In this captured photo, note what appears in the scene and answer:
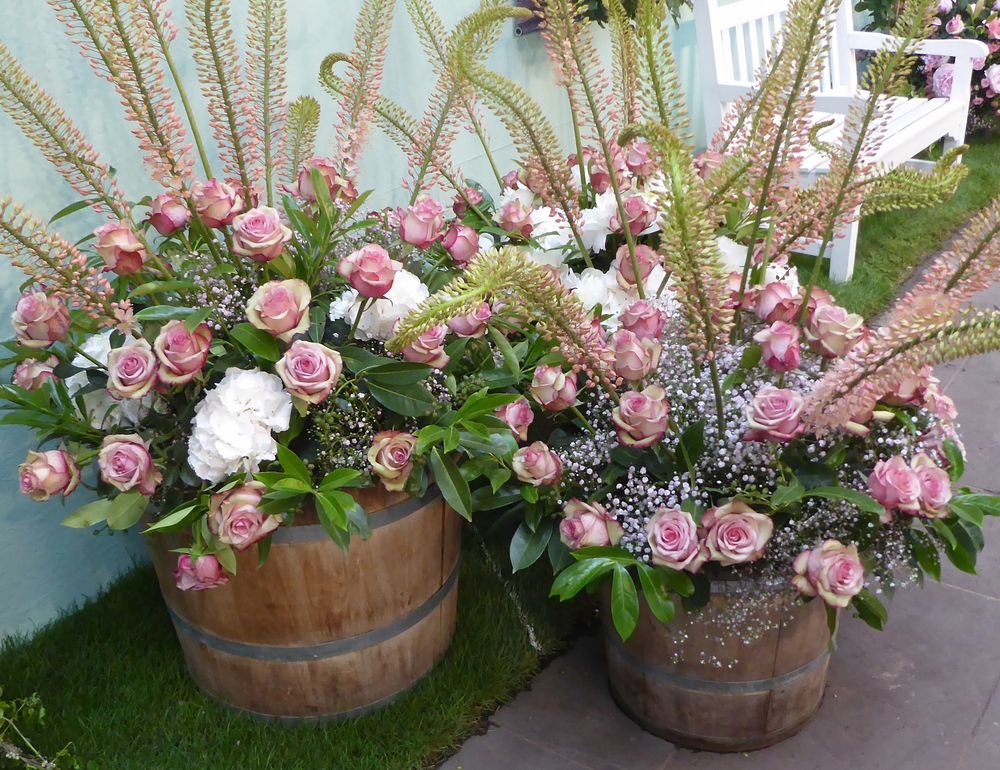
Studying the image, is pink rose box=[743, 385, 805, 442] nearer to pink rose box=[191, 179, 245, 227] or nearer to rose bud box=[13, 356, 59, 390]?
pink rose box=[191, 179, 245, 227]

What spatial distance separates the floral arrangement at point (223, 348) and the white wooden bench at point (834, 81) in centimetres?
214

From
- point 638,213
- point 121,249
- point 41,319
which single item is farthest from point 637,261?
point 41,319

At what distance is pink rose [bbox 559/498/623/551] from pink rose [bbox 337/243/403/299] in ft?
1.65

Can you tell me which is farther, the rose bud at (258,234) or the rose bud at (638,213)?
the rose bud at (638,213)

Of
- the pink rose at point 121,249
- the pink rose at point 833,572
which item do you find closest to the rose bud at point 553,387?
the pink rose at point 833,572

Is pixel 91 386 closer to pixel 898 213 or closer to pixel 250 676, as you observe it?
pixel 250 676

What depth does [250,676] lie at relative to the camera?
1938mm

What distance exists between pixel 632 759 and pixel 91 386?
4.18 feet

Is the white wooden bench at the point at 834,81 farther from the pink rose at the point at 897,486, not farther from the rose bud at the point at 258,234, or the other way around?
the rose bud at the point at 258,234

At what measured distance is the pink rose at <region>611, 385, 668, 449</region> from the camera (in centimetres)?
161

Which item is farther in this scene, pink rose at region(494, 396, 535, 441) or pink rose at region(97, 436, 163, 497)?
pink rose at region(494, 396, 535, 441)

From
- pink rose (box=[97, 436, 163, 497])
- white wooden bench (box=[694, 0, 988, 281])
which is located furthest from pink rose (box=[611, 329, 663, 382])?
white wooden bench (box=[694, 0, 988, 281])

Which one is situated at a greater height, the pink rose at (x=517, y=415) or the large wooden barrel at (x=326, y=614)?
the pink rose at (x=517, y=415)

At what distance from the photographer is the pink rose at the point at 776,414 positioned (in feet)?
5.00
